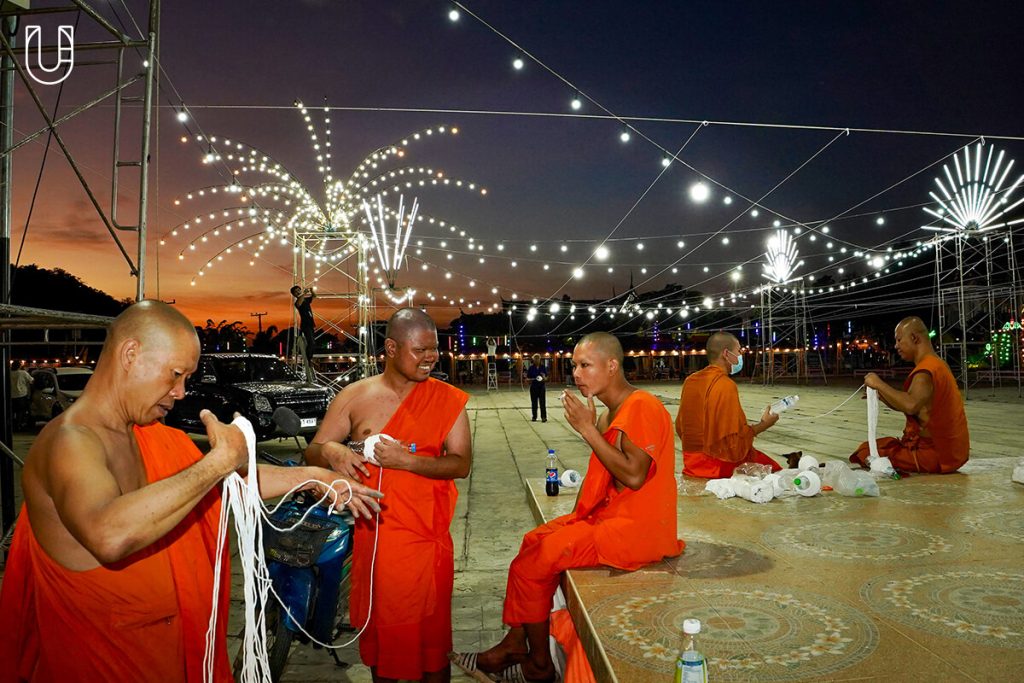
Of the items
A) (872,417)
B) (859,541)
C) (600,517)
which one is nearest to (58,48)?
(600,517)

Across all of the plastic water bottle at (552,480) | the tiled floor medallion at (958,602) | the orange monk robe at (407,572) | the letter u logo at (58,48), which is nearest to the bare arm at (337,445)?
the orange monk robe at (407,572)

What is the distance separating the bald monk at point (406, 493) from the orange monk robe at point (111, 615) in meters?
0.89

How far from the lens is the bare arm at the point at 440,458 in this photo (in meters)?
2.92

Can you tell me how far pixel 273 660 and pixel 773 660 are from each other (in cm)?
248

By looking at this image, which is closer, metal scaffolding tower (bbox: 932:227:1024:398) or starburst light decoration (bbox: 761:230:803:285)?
metal scaffolding tower (bbox: 932:227:1024:398)

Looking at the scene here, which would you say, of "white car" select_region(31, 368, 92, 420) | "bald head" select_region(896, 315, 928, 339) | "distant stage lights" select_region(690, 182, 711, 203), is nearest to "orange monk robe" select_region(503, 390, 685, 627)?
"bald head" select_region(896, 315, 928, 339)

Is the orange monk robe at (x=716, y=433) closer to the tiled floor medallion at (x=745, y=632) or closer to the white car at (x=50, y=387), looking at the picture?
the tiled floor medallion at (x=745, y=632)

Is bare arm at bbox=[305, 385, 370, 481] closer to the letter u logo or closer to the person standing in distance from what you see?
the letter u logo

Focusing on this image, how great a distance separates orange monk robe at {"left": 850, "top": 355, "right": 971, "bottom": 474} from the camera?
245 inches

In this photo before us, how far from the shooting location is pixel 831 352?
5497 cm

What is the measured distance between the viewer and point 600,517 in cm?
358

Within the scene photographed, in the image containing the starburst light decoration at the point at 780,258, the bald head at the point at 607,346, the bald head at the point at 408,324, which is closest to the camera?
the bald head at the point at 408,324

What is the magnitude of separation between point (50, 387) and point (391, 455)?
57.5ft

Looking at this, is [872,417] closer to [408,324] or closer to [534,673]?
→ [534,673]
